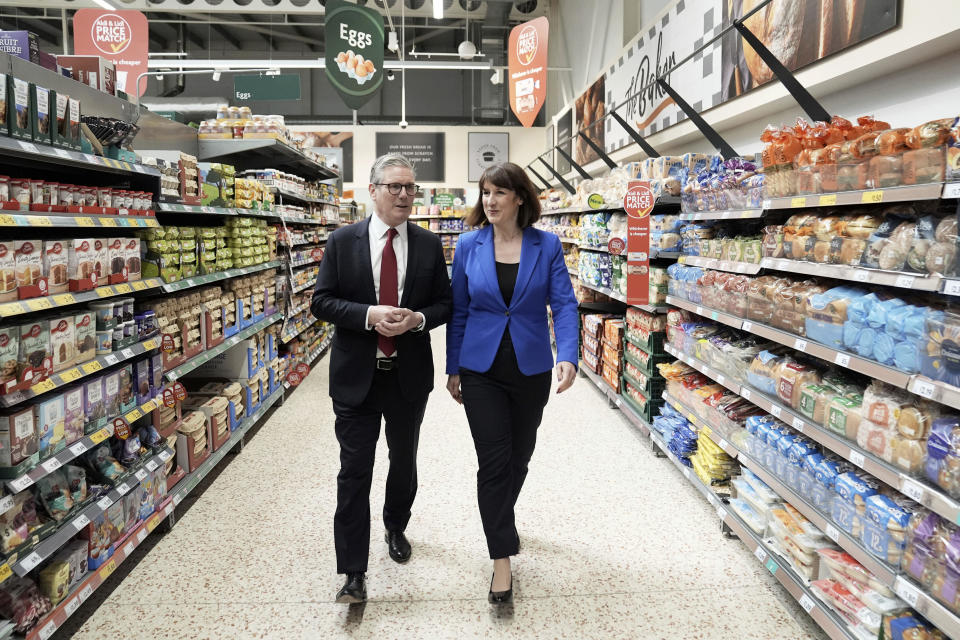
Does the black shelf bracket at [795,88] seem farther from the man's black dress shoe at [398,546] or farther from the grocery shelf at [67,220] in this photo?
the grocery shelf at [67,220]

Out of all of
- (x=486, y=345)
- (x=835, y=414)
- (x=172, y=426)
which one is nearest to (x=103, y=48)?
(x=172, y=426)

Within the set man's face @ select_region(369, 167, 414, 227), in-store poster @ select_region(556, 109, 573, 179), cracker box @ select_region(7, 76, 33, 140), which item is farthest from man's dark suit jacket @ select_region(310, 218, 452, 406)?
in-store poster @ select_region(556, 109, 573, 179)

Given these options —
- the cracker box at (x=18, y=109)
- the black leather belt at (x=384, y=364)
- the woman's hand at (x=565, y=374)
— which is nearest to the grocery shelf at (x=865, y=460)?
the woman's hand at (x=565, y=374)

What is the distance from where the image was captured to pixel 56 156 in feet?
7.21

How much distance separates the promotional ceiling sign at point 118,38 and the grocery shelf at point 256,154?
203 cm

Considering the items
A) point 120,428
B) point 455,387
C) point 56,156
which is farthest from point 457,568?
point 56,156

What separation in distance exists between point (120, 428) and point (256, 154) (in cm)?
390

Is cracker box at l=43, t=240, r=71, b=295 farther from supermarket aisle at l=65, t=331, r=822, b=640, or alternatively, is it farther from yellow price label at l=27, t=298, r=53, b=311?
supermarket aisle at l=65, t=331, r=822, b=640

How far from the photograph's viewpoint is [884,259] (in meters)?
2.06

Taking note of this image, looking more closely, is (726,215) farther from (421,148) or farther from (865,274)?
(421,148)

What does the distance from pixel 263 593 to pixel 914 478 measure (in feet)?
7.86

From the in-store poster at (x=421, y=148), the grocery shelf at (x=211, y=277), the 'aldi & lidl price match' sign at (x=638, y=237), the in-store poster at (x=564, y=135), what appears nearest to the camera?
the grocery shelf at (x=211, y=277)

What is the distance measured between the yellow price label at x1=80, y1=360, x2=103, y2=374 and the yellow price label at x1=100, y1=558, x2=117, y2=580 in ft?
2.59

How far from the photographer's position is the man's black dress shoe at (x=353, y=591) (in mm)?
2426
